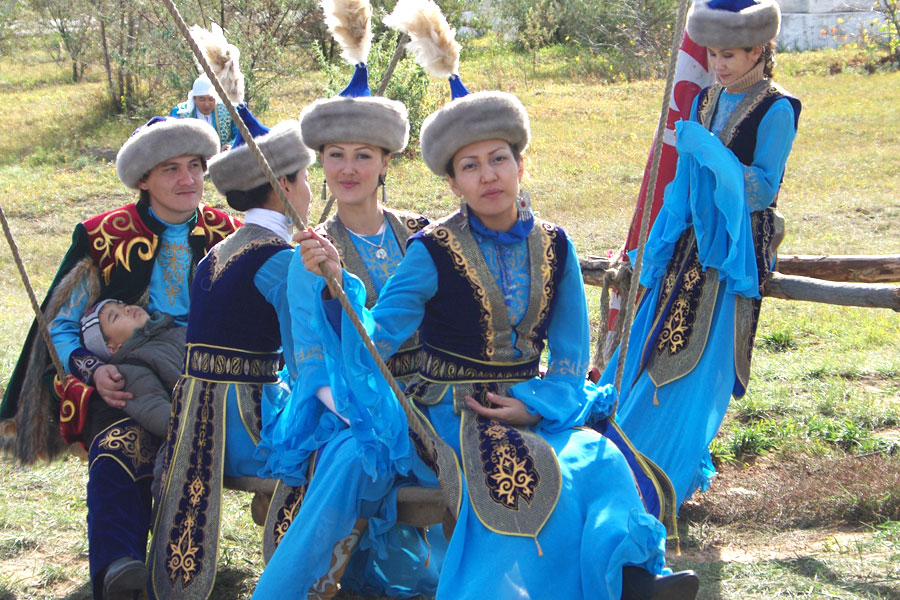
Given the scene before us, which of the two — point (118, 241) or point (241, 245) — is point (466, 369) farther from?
point (118, 241)

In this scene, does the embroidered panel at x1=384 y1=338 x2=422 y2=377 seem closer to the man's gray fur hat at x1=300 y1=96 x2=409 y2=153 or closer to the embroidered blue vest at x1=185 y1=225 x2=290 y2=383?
the embroidered blue vest at x1=185 y1=225 x2=290 y2=383

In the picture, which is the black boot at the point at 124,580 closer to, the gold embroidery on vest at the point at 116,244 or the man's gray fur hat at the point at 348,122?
the gold embroidery on vest at the point at 116,244

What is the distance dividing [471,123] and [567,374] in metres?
0.84

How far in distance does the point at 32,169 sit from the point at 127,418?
11055mm

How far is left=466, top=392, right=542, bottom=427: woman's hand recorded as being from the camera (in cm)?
297

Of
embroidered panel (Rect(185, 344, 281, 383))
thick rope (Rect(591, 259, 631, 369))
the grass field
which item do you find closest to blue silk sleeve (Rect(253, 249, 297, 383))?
embroidered panel (Rect(185, 344, 281, 383))

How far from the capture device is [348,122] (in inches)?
130

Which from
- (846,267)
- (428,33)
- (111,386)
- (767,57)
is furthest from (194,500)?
(846,267)

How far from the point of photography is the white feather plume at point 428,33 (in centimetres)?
319

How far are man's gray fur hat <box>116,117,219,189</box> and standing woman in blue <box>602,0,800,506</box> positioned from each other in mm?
1896

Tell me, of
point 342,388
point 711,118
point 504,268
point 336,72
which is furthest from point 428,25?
point 336,72

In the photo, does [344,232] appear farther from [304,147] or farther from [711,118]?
[711,118]

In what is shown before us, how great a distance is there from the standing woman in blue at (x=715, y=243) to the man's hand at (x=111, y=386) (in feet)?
6.42

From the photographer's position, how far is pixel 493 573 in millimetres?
2611
